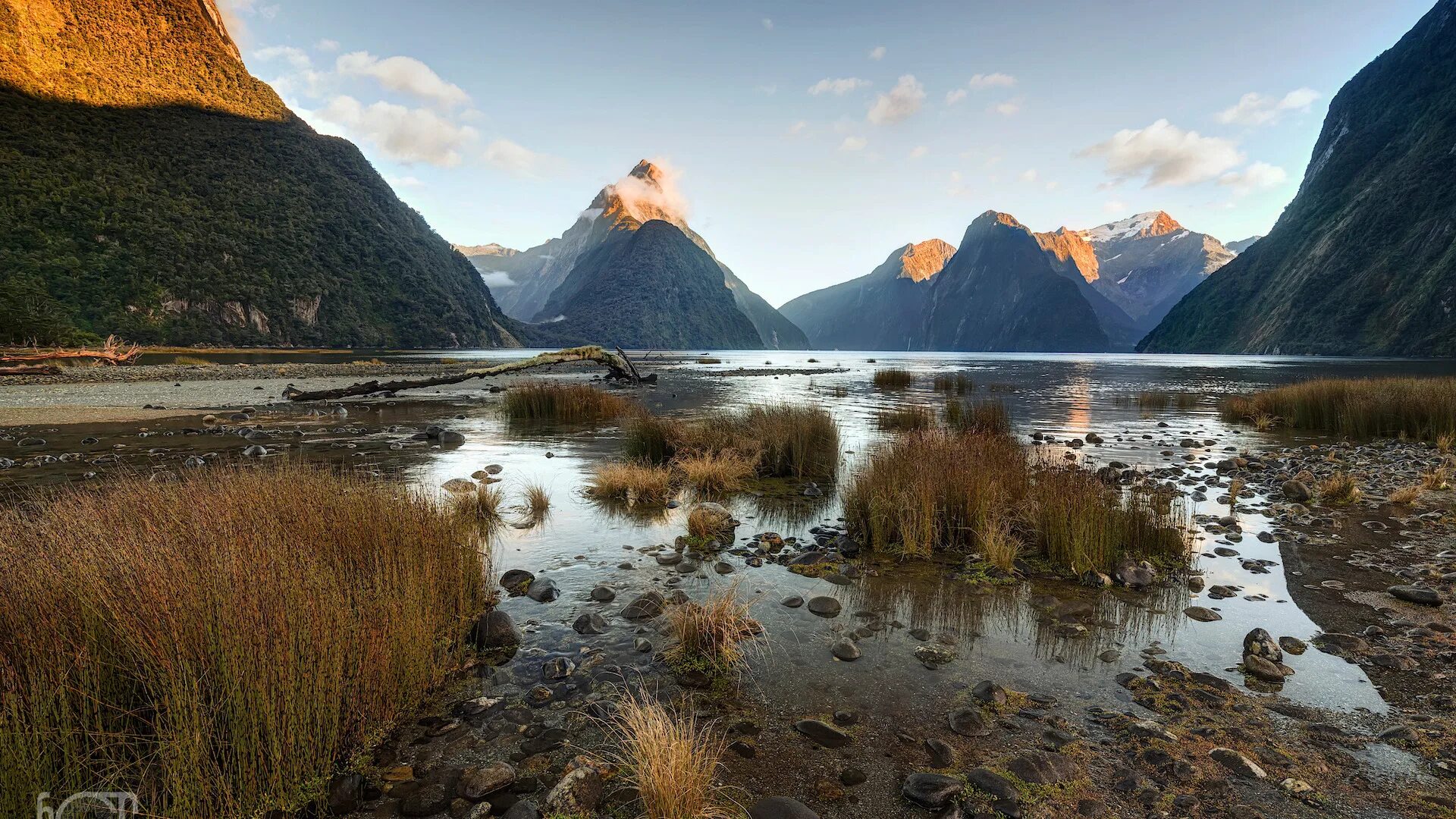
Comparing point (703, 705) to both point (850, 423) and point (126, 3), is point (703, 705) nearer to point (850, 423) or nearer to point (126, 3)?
point (850, 423)

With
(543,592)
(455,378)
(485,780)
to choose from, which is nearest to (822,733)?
(485,780)

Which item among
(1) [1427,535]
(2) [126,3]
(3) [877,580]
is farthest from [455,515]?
(2) [126,3]

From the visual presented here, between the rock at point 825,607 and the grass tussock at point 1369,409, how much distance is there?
19.3 metres

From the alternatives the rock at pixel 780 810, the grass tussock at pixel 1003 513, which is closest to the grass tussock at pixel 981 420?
the grass tussock at pixel 1003 513

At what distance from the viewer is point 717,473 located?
1177 centimetres

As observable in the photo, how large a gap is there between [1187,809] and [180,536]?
6.95 meters

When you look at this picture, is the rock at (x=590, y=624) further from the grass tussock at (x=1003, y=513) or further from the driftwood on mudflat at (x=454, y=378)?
the driftwood on mudflat at (x=454, y=378)

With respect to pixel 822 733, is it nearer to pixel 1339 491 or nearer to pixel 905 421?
pixel 1339 491

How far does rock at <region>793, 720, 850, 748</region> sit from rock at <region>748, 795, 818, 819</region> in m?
0.73

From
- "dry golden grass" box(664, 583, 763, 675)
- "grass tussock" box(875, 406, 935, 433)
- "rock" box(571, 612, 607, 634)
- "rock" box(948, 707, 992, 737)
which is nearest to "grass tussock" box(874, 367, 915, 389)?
"grass tussock" box(875, 406, 935, 433)

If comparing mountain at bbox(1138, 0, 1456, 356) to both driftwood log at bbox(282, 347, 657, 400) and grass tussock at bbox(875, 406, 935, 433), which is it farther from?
driftwood log at bbox(282, 347, 657, 400)

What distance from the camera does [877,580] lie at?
707cm

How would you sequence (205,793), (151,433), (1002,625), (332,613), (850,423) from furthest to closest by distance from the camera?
(850,423)
(151,433)
(1002,625)
(332,613)
(205,793)

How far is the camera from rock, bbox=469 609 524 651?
17.3 ft
